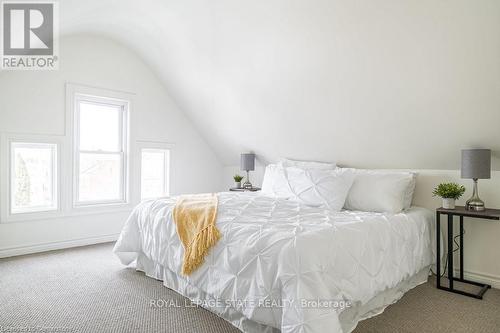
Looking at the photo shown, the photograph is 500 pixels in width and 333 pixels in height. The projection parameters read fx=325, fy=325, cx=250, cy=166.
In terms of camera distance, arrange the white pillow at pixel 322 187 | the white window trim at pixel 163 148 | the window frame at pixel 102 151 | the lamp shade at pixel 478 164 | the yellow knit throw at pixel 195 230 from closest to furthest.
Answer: the yellow knit throw at pixel 195 230
the lamp shade at pixel 478 164
the white pillow at pixel 322 187
the window frame at pixel 102 151
the white window trim at pixel 163 148

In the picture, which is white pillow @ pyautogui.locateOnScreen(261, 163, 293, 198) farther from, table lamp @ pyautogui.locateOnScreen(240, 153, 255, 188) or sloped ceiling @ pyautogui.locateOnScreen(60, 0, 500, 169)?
table lamp @ pyautogui.locateOnScreen(240, 153, 255, 188)

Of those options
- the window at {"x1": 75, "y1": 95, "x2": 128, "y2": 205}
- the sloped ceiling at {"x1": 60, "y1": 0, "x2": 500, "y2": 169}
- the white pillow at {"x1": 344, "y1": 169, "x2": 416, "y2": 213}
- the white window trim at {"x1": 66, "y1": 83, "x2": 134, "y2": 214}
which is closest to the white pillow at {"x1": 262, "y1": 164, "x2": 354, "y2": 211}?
the white pillow at {"x1": 344, "y1": 169, "x2": 416, "y2": 213}

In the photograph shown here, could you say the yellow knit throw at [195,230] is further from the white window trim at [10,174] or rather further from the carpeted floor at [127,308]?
the white window trim at [10,174]

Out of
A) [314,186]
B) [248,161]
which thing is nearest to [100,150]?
[248,161]

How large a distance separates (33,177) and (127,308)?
2.37m

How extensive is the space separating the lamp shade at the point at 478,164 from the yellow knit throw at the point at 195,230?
209 centimetres

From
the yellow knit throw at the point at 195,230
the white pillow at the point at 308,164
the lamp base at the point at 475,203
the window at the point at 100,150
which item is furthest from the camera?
the window at the point at 100,150

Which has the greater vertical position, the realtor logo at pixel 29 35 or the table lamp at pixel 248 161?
the realtor logo at pixel 29 35

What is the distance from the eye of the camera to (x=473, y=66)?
235 cm

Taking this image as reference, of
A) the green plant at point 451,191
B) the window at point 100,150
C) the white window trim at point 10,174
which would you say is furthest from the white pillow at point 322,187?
the white window trim at point 10,174

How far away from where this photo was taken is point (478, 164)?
260 centimetres

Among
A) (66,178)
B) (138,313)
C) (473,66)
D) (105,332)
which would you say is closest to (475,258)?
(473,66)


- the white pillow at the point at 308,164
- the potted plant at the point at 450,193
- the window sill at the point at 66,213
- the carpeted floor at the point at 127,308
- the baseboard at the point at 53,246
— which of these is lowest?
the carpeted floor at the point at 127,308

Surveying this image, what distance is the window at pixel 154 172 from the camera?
15.6 ft
